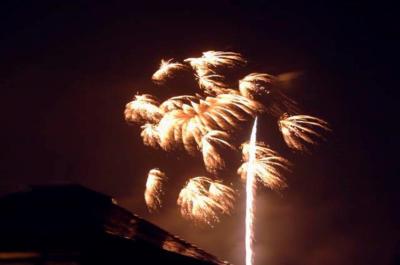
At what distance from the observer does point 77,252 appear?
10.5 metres

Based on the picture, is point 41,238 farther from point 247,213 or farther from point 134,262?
point 247,213

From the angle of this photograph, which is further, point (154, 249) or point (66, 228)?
point (154, 249)

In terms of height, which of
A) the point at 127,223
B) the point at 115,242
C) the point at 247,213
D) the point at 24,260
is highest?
the point at 247,213

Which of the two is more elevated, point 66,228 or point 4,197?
point 4,197

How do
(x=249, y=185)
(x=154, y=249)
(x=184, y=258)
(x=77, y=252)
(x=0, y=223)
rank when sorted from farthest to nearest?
(x=249, y=185) < (x=184, y=258) < (x=154, y=249) < (x=0, y=223) < (x=77, y=252)

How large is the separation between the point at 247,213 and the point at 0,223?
9523 millimetres

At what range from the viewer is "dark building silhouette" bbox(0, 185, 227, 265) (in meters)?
10.6

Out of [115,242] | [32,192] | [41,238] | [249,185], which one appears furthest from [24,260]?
[249,185]

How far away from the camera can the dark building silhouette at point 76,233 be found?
10.6m

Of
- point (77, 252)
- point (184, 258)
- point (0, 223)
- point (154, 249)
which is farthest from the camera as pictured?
point (184, 258)

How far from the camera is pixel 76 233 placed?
10656 mm

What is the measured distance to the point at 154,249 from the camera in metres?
12.1

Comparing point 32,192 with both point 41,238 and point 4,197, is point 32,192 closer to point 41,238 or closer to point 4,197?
point 4,197

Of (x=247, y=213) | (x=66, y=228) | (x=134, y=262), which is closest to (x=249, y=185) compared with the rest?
(x=247, y=213)
